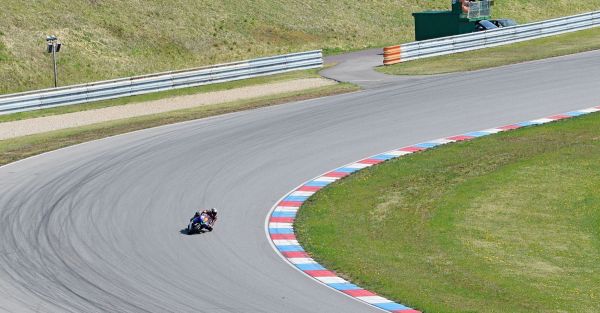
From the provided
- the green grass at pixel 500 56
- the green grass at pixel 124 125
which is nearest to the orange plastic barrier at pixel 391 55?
the green grass at pixel 500 56

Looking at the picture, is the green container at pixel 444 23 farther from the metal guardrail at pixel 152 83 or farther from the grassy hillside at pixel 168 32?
the metal guardrail at pixel 152 83

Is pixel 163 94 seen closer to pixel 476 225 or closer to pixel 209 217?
pixel 209 217

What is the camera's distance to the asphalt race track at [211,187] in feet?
62.6

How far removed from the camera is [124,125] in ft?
121

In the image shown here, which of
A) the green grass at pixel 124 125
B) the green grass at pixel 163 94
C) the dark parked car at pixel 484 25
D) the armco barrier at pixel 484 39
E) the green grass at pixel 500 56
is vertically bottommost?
the green grass at pixel 124 125

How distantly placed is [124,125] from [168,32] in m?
22.9

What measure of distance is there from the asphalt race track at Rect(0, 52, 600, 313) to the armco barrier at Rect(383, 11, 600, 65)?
12.5ft

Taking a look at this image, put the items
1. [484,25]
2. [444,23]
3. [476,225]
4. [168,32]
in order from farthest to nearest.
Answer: [168,32], [444,23], [484,25], [476,225]

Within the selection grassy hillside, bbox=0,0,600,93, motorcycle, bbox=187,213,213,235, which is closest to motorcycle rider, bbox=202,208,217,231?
motorcycle, bbox=187,213,213,235

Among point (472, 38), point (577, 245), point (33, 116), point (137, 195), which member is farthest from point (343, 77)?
point (577, 245)

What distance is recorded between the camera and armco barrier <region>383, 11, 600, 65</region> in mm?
48750

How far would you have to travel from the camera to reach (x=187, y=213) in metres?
24.8

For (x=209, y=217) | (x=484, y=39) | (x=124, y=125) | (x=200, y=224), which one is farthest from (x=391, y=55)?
(x=200, y=224)

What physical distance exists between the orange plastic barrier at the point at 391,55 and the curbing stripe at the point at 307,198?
44.1 ft
